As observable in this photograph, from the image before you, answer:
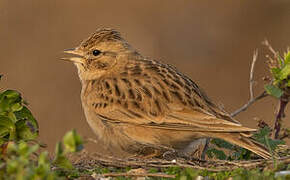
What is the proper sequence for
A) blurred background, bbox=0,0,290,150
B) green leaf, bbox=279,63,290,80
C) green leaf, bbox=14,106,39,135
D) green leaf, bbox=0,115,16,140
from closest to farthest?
green leaf, bbox=0,115,16,140 → green leaf, bbox=14,106,39,135 → green leaf, bbox=279,63,290,80 → blurred background, bbox=0,0,290,150

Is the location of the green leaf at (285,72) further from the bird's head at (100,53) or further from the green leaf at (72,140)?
the green leaf at (72,140)

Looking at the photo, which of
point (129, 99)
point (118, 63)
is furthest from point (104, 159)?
point (118, 63)

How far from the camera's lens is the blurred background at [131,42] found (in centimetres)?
1414

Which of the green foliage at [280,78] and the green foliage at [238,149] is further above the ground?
the green foliage at [280,78]

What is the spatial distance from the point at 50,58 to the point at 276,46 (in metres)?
5.80

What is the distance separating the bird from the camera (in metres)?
5.91

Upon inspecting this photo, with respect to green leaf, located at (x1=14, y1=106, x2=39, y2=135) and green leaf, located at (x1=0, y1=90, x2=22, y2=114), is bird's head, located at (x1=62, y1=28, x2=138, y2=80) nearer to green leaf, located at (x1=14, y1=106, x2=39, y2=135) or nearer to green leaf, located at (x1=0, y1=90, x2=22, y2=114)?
green leaf, located at (x1=14, y1=106, x2=39, y2=135)

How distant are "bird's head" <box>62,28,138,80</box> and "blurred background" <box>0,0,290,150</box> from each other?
5.98m

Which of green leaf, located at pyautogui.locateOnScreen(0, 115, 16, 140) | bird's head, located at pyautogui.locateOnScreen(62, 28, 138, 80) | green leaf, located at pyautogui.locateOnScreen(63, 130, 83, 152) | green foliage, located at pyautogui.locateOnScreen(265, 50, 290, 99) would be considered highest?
bird's head, located at pyautogui.locateOnScreen(62, 28, 138, 80)

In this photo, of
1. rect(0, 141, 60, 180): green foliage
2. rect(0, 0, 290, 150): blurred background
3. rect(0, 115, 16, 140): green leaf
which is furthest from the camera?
rect(0, 0, 290, 150): blurred background

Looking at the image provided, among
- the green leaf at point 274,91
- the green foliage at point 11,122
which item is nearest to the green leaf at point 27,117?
the green foliage at point 11,122

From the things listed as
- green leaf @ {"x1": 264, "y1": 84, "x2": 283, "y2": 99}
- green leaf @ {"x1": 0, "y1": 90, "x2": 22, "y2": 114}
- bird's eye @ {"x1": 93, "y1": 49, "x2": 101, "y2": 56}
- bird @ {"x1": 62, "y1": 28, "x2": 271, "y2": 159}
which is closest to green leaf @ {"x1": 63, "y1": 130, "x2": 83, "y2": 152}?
green leaf @ {"x1": 0, "y1": 90, "x2": 22, "y2": 114}

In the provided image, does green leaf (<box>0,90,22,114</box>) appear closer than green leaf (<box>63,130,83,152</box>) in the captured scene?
No

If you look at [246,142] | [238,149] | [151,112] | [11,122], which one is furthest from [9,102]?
[238,149]
